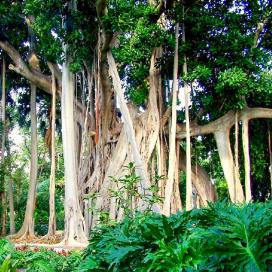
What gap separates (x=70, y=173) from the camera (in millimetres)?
8562

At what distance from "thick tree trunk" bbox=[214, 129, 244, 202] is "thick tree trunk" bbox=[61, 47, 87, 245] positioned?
9.81 ft

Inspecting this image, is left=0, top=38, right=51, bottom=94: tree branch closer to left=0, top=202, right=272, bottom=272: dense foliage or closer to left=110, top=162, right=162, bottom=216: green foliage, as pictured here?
left=110, top=162, right=162, bottom=216: green foliage

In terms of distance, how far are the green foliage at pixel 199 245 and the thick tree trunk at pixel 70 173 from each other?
6034 millimetres

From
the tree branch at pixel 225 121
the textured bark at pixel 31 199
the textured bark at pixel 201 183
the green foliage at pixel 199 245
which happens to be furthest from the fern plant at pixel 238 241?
the textured bark at pixel 31 199

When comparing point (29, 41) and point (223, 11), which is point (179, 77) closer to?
point (223, 11)

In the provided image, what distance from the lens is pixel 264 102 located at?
30.5 feet

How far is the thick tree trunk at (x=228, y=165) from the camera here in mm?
8781

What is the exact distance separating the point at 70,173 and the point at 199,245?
6835 millimetres

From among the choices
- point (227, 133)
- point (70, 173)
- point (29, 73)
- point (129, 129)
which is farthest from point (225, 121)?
point (29, 73)

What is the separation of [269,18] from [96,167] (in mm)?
4968

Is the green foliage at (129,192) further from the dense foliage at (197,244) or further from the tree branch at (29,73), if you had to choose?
the tree branch at (29,73)

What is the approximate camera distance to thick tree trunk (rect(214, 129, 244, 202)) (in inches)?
346

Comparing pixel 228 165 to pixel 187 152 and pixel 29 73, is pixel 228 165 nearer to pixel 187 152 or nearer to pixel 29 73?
pixel 187 152

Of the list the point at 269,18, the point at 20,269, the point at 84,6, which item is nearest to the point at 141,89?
the point at 84,6
